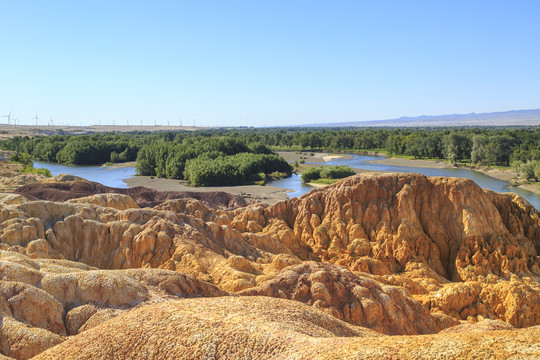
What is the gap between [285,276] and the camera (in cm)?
2042

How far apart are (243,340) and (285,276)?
887cm

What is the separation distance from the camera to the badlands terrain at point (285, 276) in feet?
39.0

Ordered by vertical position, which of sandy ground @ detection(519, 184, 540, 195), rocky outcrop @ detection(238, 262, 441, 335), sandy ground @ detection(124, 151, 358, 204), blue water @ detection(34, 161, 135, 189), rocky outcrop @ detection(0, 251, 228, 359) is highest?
rocky outcrop @ detection(0, 251, 228, 359)

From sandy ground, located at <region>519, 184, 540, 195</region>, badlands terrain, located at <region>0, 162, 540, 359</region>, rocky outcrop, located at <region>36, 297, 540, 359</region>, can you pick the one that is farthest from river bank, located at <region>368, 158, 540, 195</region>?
rocky outcrop, located at <region>36, 297, 540, 359</region>

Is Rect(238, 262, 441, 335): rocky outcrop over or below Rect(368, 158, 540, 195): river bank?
over

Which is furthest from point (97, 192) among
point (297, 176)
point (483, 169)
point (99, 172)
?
point (483, 169)

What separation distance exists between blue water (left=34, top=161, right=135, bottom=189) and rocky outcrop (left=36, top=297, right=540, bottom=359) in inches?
3325

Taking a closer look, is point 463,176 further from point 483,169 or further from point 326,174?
point 326,174

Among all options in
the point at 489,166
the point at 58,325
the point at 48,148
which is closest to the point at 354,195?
the point at 58,325

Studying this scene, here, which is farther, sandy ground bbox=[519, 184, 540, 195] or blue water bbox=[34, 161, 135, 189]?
blue water bbox=[34, 161, 135, 189]

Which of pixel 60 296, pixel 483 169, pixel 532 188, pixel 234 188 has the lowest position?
pixel 532 188

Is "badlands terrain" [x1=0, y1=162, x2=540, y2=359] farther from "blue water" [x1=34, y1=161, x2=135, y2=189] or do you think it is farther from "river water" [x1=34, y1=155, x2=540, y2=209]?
"blue water" [x1=34, y1=161, x2=135, y2=189]

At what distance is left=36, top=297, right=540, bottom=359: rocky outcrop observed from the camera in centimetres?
960

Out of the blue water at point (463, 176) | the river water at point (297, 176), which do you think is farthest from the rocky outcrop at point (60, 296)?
the blue water at point (463, 176)
